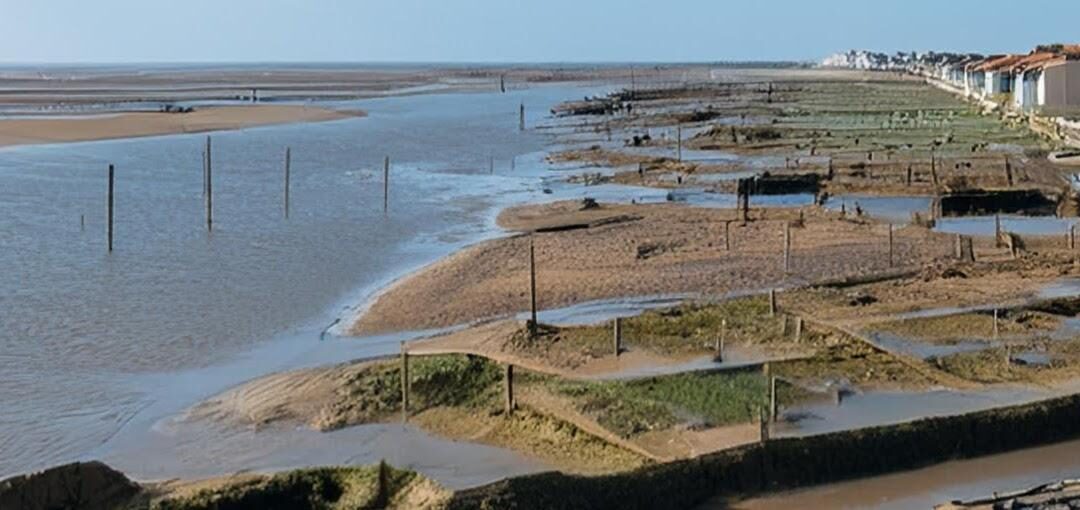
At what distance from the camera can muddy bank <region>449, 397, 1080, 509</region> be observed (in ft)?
36.5

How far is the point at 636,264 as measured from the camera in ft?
82.5

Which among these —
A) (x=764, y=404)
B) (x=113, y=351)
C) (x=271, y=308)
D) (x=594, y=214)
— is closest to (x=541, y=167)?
(x=594, y=214)

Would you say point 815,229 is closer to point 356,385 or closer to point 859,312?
point 859,312

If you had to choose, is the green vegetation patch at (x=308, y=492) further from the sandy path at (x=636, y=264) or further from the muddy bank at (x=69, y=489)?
the sandy path at (x=636, y=264)

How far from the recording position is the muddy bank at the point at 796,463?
11.1 metres

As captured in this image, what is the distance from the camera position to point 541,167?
48656 mm

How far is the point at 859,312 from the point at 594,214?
14.0 metres

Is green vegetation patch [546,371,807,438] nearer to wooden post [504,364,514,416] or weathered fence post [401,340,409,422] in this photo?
wooden post [504,364,514,416]


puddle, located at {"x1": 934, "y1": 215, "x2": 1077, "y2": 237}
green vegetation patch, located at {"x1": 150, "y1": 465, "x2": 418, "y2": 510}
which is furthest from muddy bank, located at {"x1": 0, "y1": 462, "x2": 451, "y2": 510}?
puddle, located at {"x1": 934, "y1": 215, "x2": 1077, "y2": 237}

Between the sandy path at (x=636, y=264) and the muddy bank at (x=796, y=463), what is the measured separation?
884 centimetres

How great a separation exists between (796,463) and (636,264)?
1274 cm

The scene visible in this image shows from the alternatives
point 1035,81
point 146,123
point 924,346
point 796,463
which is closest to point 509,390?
point 796,463

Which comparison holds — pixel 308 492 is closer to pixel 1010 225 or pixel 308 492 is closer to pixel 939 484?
pixel 939 484

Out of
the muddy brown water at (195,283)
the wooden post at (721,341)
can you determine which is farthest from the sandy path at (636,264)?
the wooden post at (721,341)
